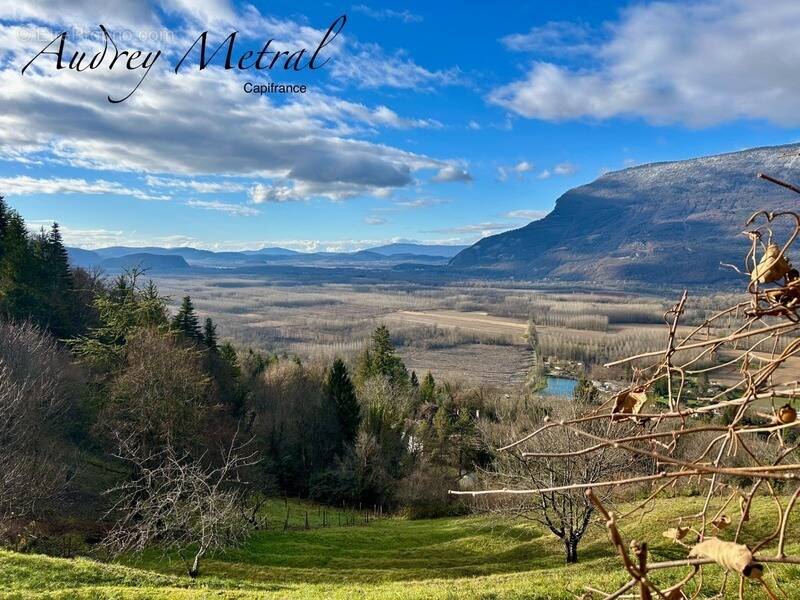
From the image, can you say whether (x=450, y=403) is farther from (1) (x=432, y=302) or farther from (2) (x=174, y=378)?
(1) (x=432, y=302)

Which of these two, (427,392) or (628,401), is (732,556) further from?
(427,392)

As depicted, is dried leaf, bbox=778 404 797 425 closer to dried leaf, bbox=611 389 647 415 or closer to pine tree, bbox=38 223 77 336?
dried leaf, bbox=611 389 647 415

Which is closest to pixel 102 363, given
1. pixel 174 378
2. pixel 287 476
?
pixel 174 378

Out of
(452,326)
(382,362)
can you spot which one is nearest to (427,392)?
(382,362)

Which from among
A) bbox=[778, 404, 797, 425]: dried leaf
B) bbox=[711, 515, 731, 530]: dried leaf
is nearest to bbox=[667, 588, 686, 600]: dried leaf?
bbox=[711, 515, 731, 530]: dried leaf

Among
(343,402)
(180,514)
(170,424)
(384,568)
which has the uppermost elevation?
(170,424)

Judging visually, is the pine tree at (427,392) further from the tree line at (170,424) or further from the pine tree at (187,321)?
the pine tree at (187,321)
